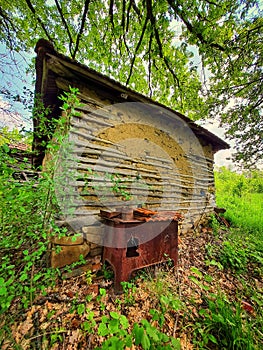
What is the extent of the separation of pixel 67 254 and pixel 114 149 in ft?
6.18

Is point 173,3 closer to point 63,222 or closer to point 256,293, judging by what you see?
point 63,222

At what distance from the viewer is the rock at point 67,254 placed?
190 centimetres

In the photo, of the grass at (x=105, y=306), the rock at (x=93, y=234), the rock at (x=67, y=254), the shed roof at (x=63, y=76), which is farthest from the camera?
the rock at (x=93, y=234)

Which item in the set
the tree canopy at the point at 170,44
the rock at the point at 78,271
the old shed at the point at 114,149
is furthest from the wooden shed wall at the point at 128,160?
the tree canopy at the point at 170,44

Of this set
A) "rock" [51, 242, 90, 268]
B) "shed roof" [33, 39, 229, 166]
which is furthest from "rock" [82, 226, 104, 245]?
"shed roof" [33, 39, 229, 166]

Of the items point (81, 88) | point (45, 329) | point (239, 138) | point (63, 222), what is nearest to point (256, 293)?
point (45, 329)

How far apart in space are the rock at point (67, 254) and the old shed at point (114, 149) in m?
0.10

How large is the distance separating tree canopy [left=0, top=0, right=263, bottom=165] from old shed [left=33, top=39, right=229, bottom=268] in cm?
206

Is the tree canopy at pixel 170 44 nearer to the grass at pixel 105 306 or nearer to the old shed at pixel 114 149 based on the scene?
the old shed at pixel 114 149

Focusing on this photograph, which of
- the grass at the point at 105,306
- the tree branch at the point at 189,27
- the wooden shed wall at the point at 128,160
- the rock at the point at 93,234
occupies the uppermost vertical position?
the tree branch at the point at 189,27

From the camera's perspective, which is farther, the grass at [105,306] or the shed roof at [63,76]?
the shed roof at [63,76]

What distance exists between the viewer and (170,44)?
462 centimetres

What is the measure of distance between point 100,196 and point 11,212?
1.26 m

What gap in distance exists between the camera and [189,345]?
133 cm
